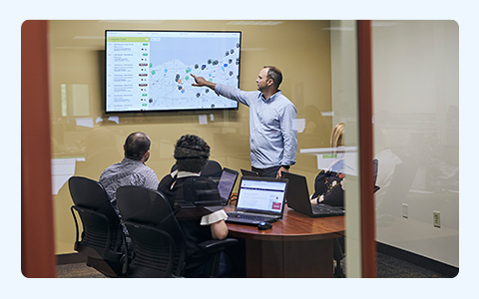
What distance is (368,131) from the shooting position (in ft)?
Answer: 7.89


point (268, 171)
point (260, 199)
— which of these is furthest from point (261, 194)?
point (268, 171)

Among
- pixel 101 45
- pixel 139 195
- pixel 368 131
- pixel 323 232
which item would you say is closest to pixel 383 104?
pixel 368 131

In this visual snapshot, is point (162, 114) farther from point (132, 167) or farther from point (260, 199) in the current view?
point (260, 199)

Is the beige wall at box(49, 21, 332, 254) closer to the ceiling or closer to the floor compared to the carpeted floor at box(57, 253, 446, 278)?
closer to the ceiling

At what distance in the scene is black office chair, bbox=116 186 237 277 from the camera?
8.43 ft

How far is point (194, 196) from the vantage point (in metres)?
2.63

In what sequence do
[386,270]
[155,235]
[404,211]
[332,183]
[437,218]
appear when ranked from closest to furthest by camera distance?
[155,235] < [332,183] < [386,270] < [404,211] < [437,218]

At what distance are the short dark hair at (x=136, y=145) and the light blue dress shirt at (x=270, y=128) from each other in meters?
0.55

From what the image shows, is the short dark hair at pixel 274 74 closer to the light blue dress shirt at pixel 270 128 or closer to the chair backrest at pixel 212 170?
the light blue dress shirt at pixel 270 128

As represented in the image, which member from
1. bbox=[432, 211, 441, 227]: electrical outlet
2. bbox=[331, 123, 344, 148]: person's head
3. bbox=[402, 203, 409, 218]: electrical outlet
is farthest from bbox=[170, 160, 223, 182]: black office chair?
bbox=[432, 211, 441, 227]: electrical outlet

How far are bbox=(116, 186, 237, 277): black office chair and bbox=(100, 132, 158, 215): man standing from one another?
6cm

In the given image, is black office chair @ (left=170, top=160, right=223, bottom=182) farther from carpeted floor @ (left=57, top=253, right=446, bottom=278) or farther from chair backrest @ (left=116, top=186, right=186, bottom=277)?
carpeted floor @ (left=57, top=253, right=446, bottom=278)

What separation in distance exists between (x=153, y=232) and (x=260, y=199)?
2.27 ft

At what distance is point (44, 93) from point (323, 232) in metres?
1.88
